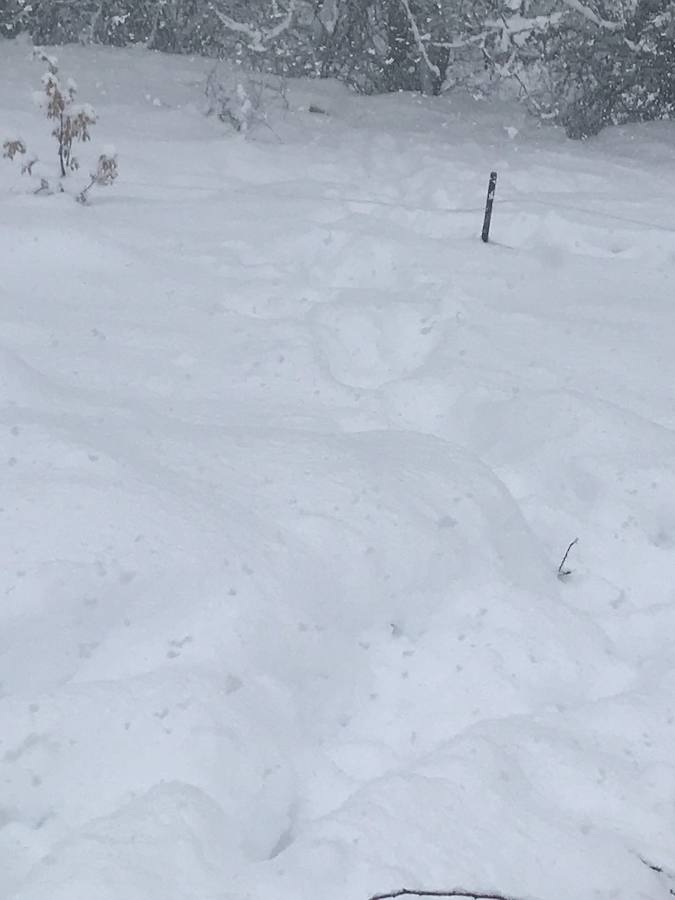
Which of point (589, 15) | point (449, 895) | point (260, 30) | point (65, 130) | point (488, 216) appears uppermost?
point (589, 15)

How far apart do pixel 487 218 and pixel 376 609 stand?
3.85m

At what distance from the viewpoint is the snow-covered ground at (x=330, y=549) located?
2.36m

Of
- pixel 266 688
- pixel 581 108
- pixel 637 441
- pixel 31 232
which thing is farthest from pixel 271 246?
pixel 581 108

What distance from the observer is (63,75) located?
8.84 metres

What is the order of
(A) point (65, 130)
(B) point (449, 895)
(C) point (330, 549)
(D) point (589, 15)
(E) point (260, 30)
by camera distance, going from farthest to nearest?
(E) point (260, 30), (D) point (589, 15), (A) point (65, 130), (C) point (330, 549), (B) point (449, 895)

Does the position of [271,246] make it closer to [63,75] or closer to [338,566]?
[338,566]

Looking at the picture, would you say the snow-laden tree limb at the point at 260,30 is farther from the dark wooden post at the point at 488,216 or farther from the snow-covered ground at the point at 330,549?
the dark wooden post at the point at 488,216

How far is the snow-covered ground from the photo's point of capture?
236cm

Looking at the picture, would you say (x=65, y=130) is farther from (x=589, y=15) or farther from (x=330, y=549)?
(x=589, y=15)

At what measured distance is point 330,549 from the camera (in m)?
3.32

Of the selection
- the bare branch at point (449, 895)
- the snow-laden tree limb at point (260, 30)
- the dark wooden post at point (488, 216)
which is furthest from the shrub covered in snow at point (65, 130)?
the bare branch at point (449, 895)

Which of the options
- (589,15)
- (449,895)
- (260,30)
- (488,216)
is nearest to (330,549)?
(449,895)

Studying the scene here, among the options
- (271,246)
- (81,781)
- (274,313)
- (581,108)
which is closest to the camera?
(81,781)

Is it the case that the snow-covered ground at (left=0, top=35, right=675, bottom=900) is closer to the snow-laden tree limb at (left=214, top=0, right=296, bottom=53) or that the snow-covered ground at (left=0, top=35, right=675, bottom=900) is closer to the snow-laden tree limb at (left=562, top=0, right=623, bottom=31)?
the snow-laden tree limb at (left=562, top=0, right=623, bottom=31)
